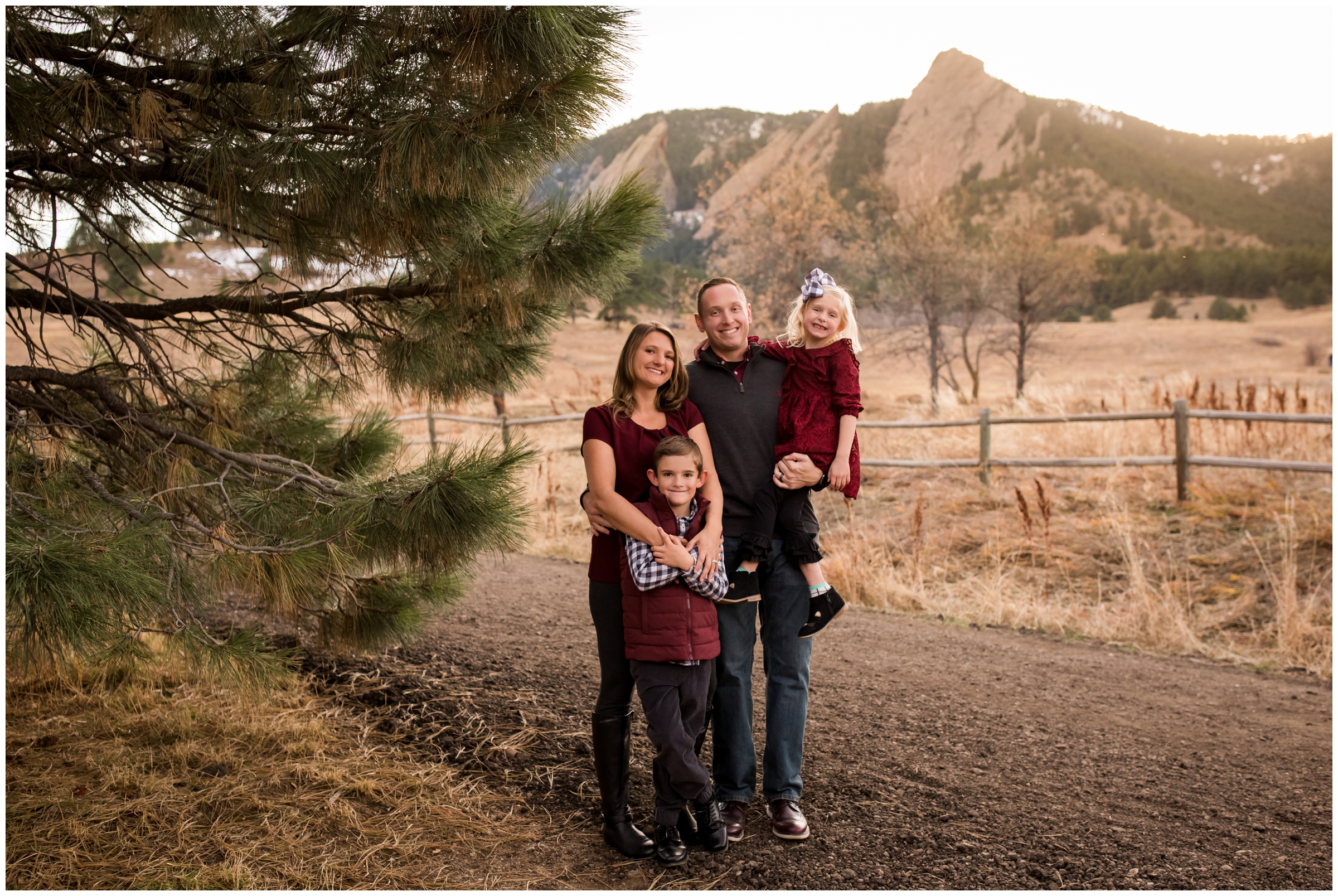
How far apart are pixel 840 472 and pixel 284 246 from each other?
2051mm

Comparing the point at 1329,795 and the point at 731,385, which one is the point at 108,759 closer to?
the point at 731,385

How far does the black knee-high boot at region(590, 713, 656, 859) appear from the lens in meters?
2.51

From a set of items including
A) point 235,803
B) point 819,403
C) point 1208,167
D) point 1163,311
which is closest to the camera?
point 819,403

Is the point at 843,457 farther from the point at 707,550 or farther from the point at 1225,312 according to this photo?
the point at 1225,312

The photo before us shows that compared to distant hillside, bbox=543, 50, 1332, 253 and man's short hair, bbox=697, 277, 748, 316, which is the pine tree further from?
distant hillside, bbox=543, 50, 1332, 253

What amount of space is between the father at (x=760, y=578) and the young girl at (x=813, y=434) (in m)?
0.03

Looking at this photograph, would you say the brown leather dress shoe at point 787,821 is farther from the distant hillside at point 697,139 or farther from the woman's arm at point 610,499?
the distant hillside at point 697,139

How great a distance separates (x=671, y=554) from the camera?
2.31 meters

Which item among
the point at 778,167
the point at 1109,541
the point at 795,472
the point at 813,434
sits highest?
the point at 778,167

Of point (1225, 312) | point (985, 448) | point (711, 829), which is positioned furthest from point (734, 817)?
point (1225, 312)

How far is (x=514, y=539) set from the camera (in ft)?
8.40

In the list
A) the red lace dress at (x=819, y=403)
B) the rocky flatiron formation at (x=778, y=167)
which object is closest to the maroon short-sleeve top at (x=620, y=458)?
the red lace dress at (x=819, y=403)

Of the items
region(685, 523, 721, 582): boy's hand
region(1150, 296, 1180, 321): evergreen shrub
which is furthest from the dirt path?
region(1150, 296, 1180, 321): evergreen shrub

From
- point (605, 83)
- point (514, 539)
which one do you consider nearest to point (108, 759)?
point (514, 539)
